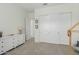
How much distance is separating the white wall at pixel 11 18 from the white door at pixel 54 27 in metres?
1.18

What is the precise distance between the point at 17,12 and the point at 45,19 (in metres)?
1.60

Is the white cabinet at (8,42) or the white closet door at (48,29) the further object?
the white closet door at (48,29)

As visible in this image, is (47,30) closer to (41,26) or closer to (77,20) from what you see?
(41,26)

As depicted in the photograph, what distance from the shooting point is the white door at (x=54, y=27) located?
164 inches

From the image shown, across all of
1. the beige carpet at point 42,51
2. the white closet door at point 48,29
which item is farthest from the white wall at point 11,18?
the white closet door at point 48,29

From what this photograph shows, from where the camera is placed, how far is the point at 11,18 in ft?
12.7

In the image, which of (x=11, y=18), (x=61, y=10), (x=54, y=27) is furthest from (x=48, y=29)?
(x=11, y=18)

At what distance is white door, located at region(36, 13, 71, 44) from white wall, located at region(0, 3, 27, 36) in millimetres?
1178

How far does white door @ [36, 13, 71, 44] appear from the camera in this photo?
4.17 m

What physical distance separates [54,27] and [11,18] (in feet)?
6.97

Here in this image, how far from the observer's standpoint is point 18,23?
170 inches

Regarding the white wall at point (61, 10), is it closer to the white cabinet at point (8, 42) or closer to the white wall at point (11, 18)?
the white wall at point (11, 18)

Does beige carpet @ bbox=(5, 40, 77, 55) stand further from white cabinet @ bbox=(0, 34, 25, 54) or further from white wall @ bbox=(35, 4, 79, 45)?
white wall @ bbox=(35, 4, 79, 45)

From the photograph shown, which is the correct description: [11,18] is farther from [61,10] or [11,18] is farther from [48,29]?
[61,10]
